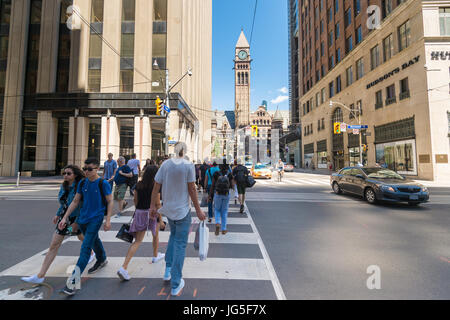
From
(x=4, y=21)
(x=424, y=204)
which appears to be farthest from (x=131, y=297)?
(x=4, y=21)

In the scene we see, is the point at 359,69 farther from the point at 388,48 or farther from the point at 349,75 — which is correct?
the point at 388,48

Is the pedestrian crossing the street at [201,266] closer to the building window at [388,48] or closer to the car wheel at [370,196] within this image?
the car wheel at [370,196]

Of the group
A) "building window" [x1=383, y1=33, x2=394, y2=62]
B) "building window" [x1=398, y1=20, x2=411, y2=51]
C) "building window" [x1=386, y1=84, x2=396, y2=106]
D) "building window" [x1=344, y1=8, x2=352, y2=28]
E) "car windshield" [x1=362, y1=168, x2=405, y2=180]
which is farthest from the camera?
"building window" [x1=344, y1=8, x2=352, y2=28]

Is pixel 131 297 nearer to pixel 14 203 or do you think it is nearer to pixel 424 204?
pixel 14 203

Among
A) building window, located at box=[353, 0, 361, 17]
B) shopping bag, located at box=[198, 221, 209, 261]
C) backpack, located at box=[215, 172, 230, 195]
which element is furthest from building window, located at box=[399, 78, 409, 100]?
shopping bag, located at box=[198, 221, 209, 261]

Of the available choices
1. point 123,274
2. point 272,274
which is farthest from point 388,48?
point 123,274

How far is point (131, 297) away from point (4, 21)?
113ft

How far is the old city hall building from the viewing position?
20.7 m

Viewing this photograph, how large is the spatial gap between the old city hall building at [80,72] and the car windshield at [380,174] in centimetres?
1638

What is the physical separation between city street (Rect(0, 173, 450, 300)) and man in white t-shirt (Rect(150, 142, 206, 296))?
0.39m

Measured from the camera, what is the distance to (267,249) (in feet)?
14.1

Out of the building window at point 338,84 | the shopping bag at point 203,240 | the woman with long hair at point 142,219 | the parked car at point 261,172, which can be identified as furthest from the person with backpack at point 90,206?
the building window at point 338,84

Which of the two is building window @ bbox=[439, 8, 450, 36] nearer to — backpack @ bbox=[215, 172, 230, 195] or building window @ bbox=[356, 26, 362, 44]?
building window @ bbox=[356, 26, 362, 44]

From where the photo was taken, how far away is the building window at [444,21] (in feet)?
63.7
